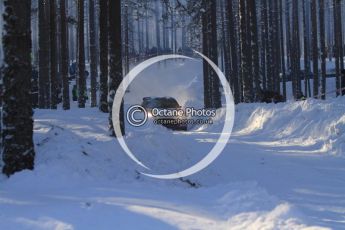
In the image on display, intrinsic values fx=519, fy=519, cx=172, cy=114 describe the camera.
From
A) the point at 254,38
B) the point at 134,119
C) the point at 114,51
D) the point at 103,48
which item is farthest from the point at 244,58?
the point at 114,51

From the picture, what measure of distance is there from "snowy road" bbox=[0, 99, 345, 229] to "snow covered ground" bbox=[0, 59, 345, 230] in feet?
0.05

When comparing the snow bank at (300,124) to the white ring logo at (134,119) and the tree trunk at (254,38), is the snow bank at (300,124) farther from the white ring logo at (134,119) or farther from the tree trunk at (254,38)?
the white ring logo at (134,119)

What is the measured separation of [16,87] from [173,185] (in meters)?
3.18

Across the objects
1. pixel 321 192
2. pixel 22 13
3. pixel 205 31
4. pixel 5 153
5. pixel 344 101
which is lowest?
pixel 321 192

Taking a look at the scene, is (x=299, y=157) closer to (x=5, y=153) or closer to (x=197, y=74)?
(x=5, y=153)

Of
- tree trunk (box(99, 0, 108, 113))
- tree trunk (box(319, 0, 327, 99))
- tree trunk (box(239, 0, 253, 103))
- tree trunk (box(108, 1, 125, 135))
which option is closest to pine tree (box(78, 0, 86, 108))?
tree trunk (box(99, 0, 108, 113))

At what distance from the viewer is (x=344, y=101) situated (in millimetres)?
16391

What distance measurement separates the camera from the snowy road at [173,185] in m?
6.02

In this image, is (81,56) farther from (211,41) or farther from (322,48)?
(322,48)

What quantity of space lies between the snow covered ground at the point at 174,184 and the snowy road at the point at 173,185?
0.05 feet

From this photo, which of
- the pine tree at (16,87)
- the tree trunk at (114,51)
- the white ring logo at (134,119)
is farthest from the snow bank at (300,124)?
the pine tree at (16,87)

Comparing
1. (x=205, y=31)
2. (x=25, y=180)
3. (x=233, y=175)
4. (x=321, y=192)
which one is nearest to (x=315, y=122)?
(x=233, y=175)

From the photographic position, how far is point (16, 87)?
8.09 meters

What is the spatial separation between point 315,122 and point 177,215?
393 inches
